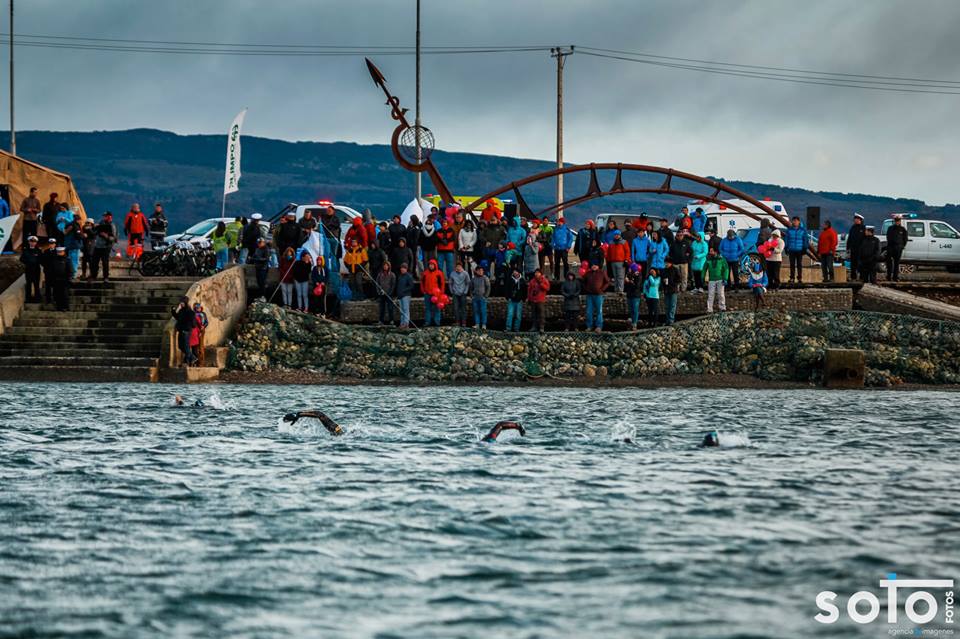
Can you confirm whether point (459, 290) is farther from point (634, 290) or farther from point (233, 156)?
point (233, 156)

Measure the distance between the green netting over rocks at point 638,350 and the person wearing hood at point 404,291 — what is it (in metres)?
0.53

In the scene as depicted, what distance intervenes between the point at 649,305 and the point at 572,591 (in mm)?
22937

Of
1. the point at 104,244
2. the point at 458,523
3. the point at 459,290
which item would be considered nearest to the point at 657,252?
the point at 459,290

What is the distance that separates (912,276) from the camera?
42.1 metres

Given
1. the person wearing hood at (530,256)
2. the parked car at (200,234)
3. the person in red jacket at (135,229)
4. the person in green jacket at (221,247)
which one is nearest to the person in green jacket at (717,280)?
the person wearing hood at (530,256)

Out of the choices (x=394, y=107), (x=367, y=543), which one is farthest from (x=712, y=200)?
(x=367, y=543)

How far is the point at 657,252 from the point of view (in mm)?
33250

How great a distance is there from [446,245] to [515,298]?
2303mm

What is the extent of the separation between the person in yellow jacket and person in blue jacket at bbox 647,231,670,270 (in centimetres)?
721

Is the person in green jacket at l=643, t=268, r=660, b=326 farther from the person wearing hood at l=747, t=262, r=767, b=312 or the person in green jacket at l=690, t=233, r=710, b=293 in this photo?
the person wearing hood at l=747, t=262, r=767, b=312

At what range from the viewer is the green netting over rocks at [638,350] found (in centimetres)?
Result: 3256

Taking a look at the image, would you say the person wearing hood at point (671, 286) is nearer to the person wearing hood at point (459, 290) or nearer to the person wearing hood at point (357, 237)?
the person wearing hood at point (459, 290)

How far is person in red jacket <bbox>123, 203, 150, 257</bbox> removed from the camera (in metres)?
38.3

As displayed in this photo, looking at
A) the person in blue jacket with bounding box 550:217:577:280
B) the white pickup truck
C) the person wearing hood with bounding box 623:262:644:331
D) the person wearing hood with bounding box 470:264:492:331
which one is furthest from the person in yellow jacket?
the white pickup truck
